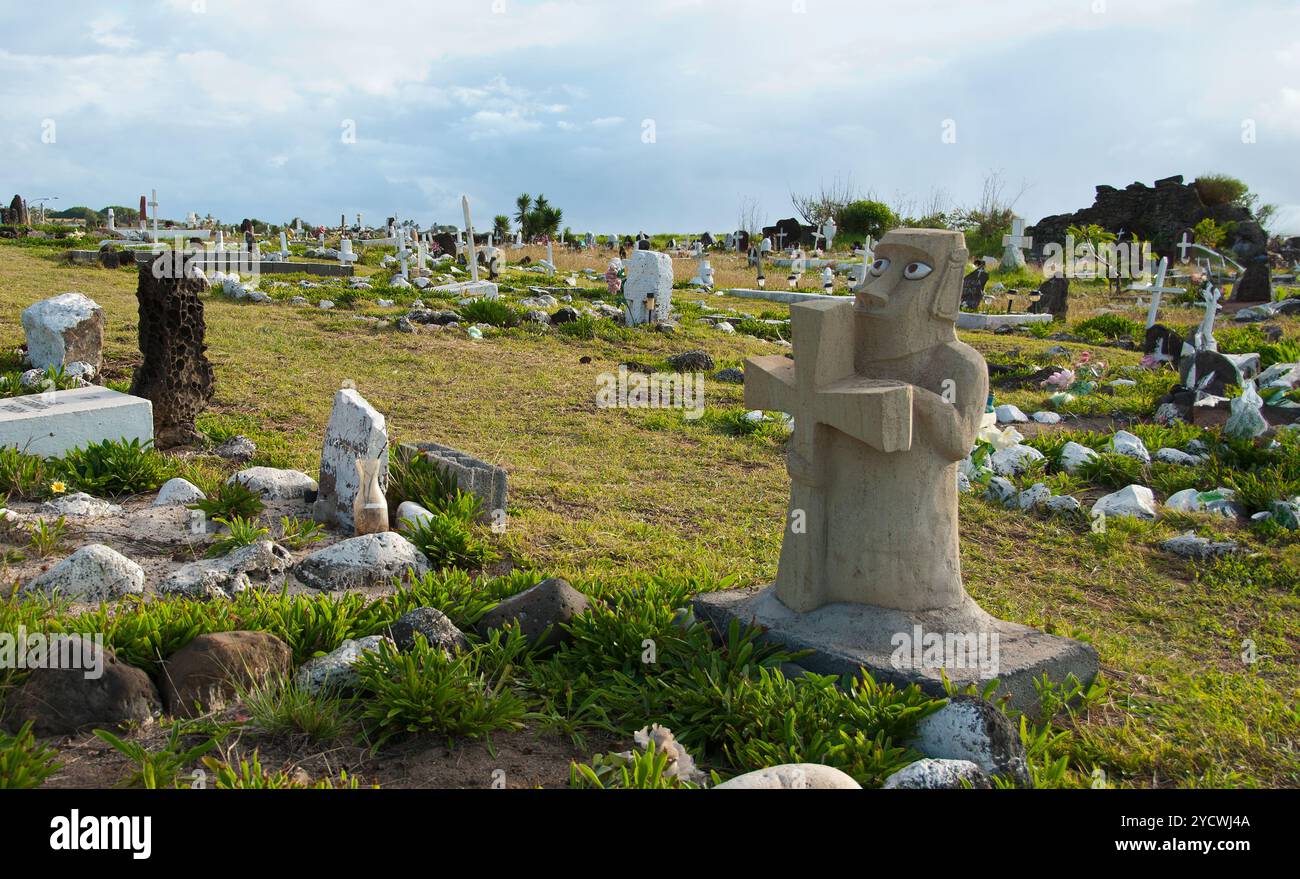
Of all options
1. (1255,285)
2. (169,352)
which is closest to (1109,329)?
(1255,285)

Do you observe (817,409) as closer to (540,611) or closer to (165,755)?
(540,611)

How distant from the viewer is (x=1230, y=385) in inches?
393

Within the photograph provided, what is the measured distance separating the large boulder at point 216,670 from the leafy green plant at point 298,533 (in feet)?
6.22

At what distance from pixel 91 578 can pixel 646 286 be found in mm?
11223

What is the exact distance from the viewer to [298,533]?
5.79 m

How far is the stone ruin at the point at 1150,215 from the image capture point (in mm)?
30062

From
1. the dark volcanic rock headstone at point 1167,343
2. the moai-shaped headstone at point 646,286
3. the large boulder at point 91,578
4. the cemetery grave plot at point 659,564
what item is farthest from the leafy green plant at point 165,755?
the dark volcanic rock headstone at point 1167,343

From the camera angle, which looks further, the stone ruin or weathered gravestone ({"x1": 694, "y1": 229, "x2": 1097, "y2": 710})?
the stone ruin

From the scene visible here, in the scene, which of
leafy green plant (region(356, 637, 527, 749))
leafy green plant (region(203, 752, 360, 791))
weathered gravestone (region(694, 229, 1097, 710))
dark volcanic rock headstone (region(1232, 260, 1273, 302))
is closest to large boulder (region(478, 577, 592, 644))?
leafy green plant (region(356, 637, 527, 749))

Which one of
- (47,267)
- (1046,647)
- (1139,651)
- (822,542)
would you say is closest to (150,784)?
(822,542)

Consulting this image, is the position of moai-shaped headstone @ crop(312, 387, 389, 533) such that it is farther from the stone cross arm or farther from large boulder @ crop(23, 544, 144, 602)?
the stone cross arm

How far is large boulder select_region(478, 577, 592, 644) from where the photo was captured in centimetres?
421

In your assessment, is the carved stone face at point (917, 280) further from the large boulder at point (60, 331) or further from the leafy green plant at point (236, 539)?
the large boulder at point (60, 331)

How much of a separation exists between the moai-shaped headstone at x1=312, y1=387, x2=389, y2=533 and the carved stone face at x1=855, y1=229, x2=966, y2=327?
3341 millimetres
